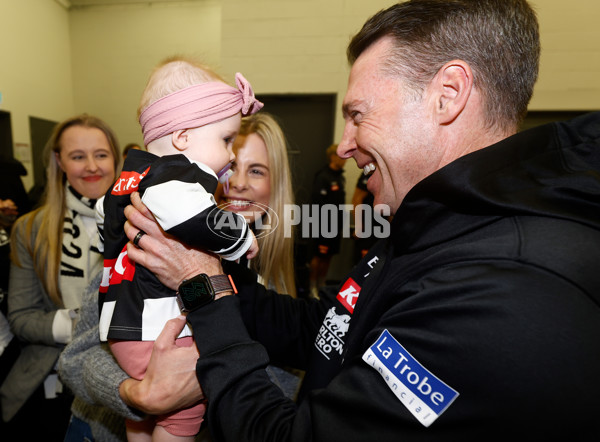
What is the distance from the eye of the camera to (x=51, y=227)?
75.8 inches

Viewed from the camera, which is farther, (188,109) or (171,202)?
(188,109)

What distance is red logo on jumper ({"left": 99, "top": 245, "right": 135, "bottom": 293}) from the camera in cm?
112

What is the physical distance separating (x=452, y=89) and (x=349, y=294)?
28.5 inches

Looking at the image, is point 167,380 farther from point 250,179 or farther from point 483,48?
point 483,48

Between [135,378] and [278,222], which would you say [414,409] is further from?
[278,222]

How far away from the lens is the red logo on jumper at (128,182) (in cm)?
115

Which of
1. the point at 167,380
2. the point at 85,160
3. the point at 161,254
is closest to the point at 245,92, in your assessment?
the point at 161,254

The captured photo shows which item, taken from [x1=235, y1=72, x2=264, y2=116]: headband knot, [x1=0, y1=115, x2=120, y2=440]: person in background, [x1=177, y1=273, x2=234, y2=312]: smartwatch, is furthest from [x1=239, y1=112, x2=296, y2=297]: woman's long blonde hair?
[x1=0, y1=115, x2=120, y2=440]: person in background

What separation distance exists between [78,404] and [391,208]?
160cm

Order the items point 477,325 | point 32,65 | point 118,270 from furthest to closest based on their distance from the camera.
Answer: point 32,65, point 118,270, point 477,325

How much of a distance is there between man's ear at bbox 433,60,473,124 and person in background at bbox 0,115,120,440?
6.47 feet

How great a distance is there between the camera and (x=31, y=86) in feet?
19.5

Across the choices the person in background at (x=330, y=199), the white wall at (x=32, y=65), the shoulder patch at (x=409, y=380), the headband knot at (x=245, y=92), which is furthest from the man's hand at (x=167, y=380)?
the white wall at (x=32, y=65)

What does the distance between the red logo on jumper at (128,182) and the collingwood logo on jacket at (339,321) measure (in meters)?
0.83
